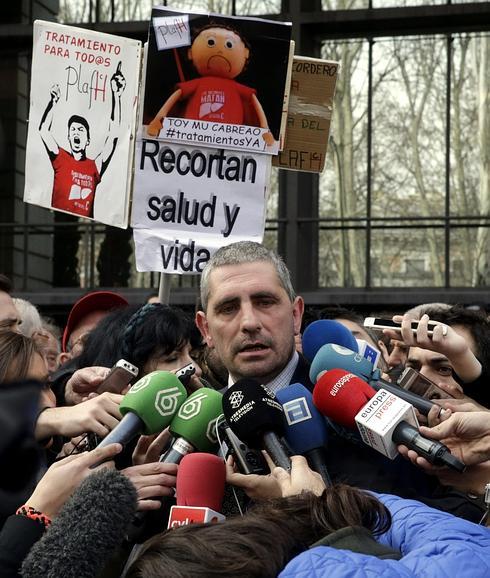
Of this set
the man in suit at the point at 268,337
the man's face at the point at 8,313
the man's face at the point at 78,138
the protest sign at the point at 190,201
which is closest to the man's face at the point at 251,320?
the man in suit at the point at 268,337

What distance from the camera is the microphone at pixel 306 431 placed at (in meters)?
3.47

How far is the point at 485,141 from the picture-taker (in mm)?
11344

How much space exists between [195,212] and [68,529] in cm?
295

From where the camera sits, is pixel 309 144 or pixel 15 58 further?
pixel 15 58

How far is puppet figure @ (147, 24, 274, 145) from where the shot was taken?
18.3 ft

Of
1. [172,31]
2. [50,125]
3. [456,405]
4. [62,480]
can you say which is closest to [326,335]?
[456,405]

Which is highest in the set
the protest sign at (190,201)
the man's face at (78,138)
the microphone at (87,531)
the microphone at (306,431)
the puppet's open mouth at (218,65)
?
the puppet's open mouth at (218,65)

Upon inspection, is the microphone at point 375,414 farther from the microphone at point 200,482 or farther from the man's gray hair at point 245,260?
the man's gray hair at point 245,260

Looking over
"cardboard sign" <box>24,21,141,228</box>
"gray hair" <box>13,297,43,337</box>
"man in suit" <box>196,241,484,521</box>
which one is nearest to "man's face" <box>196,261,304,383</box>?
"man in suit" <box>196,241,484,521</box>

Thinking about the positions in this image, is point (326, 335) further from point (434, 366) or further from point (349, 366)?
point (434, 366)

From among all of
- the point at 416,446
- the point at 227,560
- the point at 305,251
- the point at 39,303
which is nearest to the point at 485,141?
the point at 305,251

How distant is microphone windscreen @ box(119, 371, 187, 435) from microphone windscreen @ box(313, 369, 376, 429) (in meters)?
0.40

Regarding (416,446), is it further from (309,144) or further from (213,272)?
(309,144)

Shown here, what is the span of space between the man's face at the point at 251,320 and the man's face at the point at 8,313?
53.5 inches
